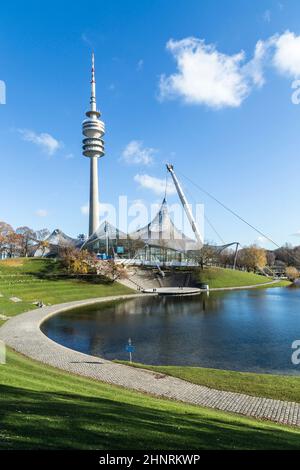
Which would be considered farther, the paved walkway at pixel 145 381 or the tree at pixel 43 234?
the tree at pixel 43 234

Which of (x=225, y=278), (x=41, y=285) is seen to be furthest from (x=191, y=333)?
(x=225, y=278)

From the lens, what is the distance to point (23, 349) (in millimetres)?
23484

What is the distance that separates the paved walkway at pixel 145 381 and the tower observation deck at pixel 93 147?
93042 mm

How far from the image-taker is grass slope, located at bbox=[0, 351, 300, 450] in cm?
721

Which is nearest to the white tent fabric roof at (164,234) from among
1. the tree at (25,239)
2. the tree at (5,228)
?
the tree at (25,239)

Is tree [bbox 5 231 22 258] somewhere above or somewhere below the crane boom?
below

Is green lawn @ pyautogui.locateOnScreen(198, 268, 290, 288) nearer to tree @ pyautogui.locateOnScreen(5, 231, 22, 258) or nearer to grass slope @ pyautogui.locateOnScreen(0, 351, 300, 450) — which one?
tree @ pyautogui.locateOnScreen(5, 231, 22, 258)

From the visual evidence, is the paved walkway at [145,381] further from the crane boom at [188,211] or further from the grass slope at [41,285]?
the crane boom at [188,211]

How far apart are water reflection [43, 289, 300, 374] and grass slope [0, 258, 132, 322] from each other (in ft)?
24.2

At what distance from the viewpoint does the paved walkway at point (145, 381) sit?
13.6 m

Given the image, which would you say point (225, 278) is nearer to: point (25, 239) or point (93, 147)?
point (25, 239)

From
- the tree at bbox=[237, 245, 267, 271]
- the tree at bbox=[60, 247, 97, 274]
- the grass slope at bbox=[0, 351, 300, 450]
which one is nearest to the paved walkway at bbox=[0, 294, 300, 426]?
the grass slope at bbox=[0, 351, 300, 450]

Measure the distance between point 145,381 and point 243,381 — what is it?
16.9ft
